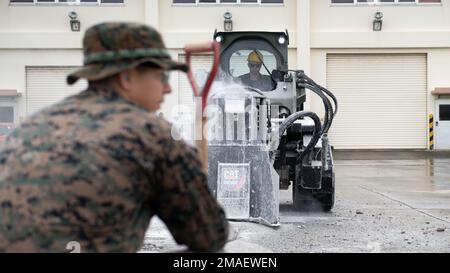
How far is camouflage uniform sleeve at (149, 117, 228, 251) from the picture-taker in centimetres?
210

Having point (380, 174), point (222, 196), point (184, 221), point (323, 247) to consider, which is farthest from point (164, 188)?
point (380, 174)

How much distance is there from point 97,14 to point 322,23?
26.4 feet

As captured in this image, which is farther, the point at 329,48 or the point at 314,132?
the point at 329,48

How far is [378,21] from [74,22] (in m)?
10.7

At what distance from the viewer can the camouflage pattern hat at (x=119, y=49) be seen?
2.17m

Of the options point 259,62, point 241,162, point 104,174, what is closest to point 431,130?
point 259,62

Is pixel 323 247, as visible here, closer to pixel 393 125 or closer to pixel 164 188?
pixel 164 188

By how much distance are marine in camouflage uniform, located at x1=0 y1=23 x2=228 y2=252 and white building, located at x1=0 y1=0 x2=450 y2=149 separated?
22.3 meters

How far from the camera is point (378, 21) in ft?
81.9

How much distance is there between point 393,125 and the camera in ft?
84.7

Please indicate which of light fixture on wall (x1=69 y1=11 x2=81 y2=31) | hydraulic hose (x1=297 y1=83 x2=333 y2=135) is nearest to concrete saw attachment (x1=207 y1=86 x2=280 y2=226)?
hydraulic hose (x1=297 y1=83 x2=333 y2=135)

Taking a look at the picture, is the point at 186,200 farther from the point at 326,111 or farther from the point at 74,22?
the point at 74,22

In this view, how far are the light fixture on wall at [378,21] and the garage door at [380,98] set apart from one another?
1.12 metres

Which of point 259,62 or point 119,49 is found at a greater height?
point 259,62
